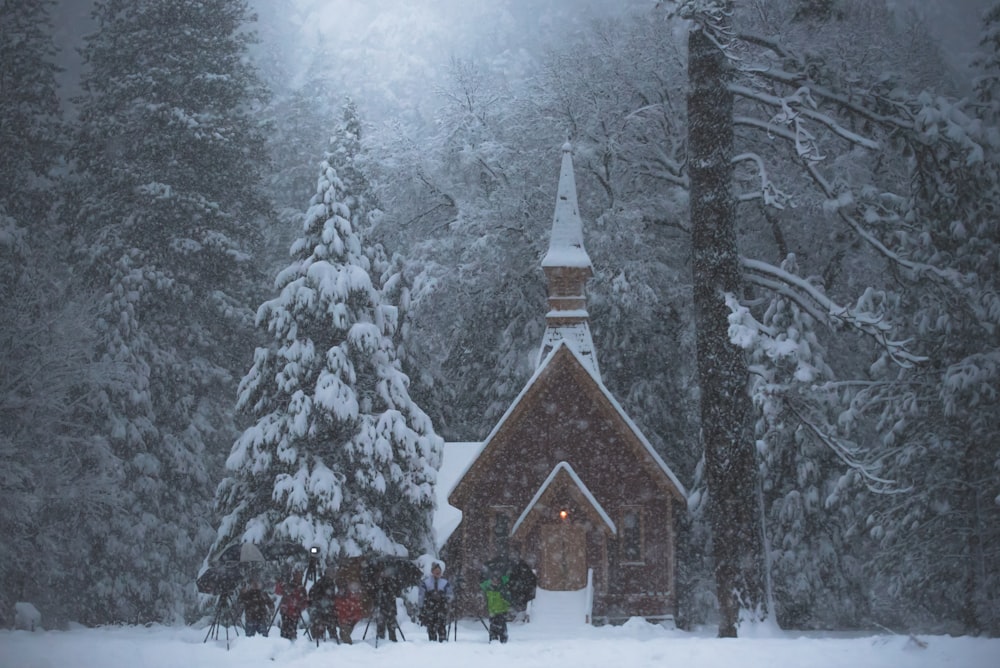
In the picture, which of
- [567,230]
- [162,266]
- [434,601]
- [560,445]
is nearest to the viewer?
[434,601]

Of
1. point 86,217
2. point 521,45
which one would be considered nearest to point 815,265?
point 86,217

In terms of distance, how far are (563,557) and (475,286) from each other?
10742 mm

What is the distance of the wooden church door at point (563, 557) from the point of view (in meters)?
28.5

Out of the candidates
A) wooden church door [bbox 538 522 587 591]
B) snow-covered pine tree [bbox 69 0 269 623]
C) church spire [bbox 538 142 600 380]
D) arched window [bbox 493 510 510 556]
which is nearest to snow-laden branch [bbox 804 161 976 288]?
wooden church door [bbox 538 522 587 591]

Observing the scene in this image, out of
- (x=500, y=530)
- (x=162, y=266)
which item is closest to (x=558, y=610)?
(x=500, y=530)

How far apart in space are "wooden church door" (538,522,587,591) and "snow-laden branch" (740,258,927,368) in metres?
11.9

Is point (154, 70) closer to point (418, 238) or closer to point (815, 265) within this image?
point (418, 238)

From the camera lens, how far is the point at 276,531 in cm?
2602

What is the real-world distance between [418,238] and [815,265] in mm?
13957

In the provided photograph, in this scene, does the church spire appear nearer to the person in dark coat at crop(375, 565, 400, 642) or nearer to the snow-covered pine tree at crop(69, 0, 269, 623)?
the snow-covered pine tree at crop(69, 0, 269, 623)

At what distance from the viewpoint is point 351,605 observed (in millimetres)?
17094

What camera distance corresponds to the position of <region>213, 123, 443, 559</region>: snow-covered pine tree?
87.8 ft

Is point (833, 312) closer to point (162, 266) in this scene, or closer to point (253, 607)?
point (253, 607)

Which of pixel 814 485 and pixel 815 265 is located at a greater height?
pixel 815 265
